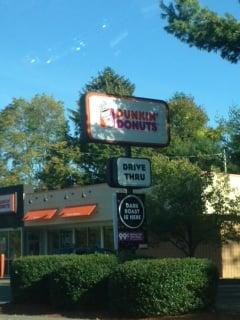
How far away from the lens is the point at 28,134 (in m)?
71.5

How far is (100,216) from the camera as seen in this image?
130 ft

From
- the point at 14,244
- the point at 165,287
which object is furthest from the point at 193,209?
the point at 14,244

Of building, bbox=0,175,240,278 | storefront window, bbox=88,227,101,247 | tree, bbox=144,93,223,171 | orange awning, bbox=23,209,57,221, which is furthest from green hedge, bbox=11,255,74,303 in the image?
tree, bbox=144,93,223,171

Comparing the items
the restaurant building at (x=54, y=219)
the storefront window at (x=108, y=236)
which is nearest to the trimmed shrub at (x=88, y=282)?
the restaurant building at (x=54, y=219)

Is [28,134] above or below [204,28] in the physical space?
above

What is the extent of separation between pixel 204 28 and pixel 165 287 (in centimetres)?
713

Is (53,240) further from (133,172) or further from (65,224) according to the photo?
(133,172)

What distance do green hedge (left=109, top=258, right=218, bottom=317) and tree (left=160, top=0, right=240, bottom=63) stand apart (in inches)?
231

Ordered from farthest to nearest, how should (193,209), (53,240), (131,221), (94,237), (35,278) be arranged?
(53,240) → (94,237) → (193,209) → (131,221) → (35,278)

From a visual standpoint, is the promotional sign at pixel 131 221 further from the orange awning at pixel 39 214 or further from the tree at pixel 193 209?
the orange awning at pixel 39 214

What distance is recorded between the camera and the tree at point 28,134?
69.1 m

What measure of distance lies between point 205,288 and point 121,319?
206cm

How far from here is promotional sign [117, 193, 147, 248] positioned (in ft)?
62.7

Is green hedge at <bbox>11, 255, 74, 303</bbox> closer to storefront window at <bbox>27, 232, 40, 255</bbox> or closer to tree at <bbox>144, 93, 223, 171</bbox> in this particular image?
storefront window at <bbox>27, 232, 40, 255</bbox>
